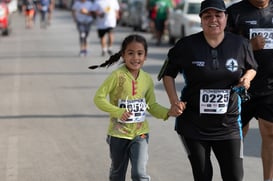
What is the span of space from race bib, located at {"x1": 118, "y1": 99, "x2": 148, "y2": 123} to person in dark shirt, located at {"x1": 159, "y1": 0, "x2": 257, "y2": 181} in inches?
17.4

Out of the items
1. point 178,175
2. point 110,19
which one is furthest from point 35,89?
point 178,175

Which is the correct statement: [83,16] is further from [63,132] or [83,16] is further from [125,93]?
[125,93]

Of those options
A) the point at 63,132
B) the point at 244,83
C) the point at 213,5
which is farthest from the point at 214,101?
the point at 63,132

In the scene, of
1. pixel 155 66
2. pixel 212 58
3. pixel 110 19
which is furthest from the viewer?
pixel 110 19

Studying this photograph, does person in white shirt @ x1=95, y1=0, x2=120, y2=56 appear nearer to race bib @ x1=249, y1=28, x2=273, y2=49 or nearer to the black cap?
race bib @ x1=249, y1=28, x2=273, y2=49

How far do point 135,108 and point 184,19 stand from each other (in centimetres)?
1772

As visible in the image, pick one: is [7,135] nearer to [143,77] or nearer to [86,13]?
[143,77]

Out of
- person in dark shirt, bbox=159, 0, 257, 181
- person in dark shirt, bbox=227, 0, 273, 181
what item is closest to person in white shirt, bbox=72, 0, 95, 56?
person in dark shirt, bbox=227, 0, 273, 181

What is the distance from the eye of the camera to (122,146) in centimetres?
591

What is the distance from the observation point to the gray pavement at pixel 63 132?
26.1 feet

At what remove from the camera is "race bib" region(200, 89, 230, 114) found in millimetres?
5449

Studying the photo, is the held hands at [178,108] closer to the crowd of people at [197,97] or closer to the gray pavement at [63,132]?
the crowd of people at [197,97]

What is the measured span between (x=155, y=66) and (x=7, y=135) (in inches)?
345

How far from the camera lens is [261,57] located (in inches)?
259
